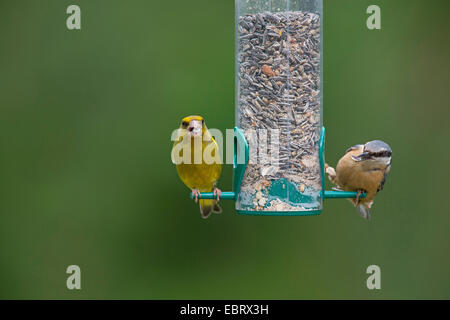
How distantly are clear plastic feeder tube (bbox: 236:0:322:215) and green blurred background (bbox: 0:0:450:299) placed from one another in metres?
2.76

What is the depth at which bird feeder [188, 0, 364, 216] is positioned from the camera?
5984 millimetres

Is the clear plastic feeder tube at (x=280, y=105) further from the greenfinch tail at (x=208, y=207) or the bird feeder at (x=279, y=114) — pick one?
the greenfinch tail at (x=208, y=207)

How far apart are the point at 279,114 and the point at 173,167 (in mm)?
3227

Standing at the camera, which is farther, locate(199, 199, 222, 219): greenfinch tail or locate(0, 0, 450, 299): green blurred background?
locate(0, 0, 450, 299): green blurred background

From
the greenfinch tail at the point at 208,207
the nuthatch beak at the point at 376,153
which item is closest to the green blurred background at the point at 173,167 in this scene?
→ the greenfinch tail at the point at 208,207

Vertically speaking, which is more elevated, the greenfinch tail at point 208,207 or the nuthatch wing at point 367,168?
the nuthatch wing at point 367,168

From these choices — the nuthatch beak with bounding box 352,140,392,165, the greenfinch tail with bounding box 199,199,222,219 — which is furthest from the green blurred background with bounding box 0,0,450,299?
the nuthatch beak with bounding box 352,140,392,165

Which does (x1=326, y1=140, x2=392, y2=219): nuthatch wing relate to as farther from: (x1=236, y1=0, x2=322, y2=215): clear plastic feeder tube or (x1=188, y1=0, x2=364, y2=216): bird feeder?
(x1=236, y1=0, x2=322, y2=215): clear plastic feeder tube

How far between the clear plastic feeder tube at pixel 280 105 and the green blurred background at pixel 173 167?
9.06 feet

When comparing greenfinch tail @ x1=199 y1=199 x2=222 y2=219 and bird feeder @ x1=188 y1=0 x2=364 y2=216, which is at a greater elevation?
bird feeder @ x1=188 y1=0 x2=364 y2=216

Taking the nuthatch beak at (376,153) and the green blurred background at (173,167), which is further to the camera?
the green blurred background at (173,167)

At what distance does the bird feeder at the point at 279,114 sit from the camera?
5984mm
